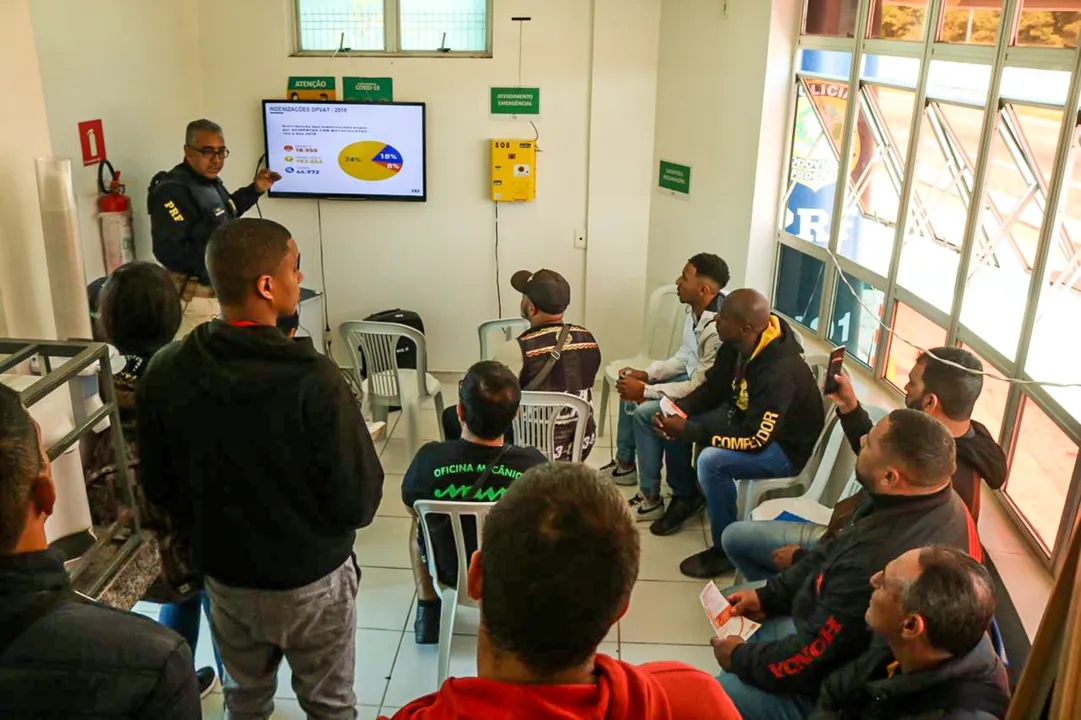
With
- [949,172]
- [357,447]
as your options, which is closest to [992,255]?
[949,172]

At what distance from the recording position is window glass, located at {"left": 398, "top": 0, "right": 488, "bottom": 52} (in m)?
5.48

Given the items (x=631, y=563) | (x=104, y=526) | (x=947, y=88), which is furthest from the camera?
(x=947, y=88)

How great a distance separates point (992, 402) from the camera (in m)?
3.17

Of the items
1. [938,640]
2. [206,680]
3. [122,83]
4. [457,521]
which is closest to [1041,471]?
[938,640]

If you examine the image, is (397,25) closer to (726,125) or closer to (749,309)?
(726,125)

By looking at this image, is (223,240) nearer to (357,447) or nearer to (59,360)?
(357,447)

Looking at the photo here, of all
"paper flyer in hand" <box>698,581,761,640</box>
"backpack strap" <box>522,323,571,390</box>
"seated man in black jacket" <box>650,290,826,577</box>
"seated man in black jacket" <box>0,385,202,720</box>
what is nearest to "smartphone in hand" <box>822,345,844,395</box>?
"seated man in black jacket" <box>650,290,826,577</box>

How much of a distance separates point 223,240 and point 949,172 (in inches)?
112

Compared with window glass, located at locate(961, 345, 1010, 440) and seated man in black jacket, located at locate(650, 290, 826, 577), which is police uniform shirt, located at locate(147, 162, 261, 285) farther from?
window glass, located at locate(961, 345, 1010, 440)

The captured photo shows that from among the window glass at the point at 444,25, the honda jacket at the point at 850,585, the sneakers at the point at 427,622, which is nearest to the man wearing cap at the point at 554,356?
the sneakers at the point at 427,622

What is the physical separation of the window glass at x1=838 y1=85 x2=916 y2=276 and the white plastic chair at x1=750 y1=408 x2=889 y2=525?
0.85 metres

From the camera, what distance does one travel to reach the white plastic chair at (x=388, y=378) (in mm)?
4688

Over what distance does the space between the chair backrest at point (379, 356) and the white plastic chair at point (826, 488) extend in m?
1.95

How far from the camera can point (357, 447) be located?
6.48ft
